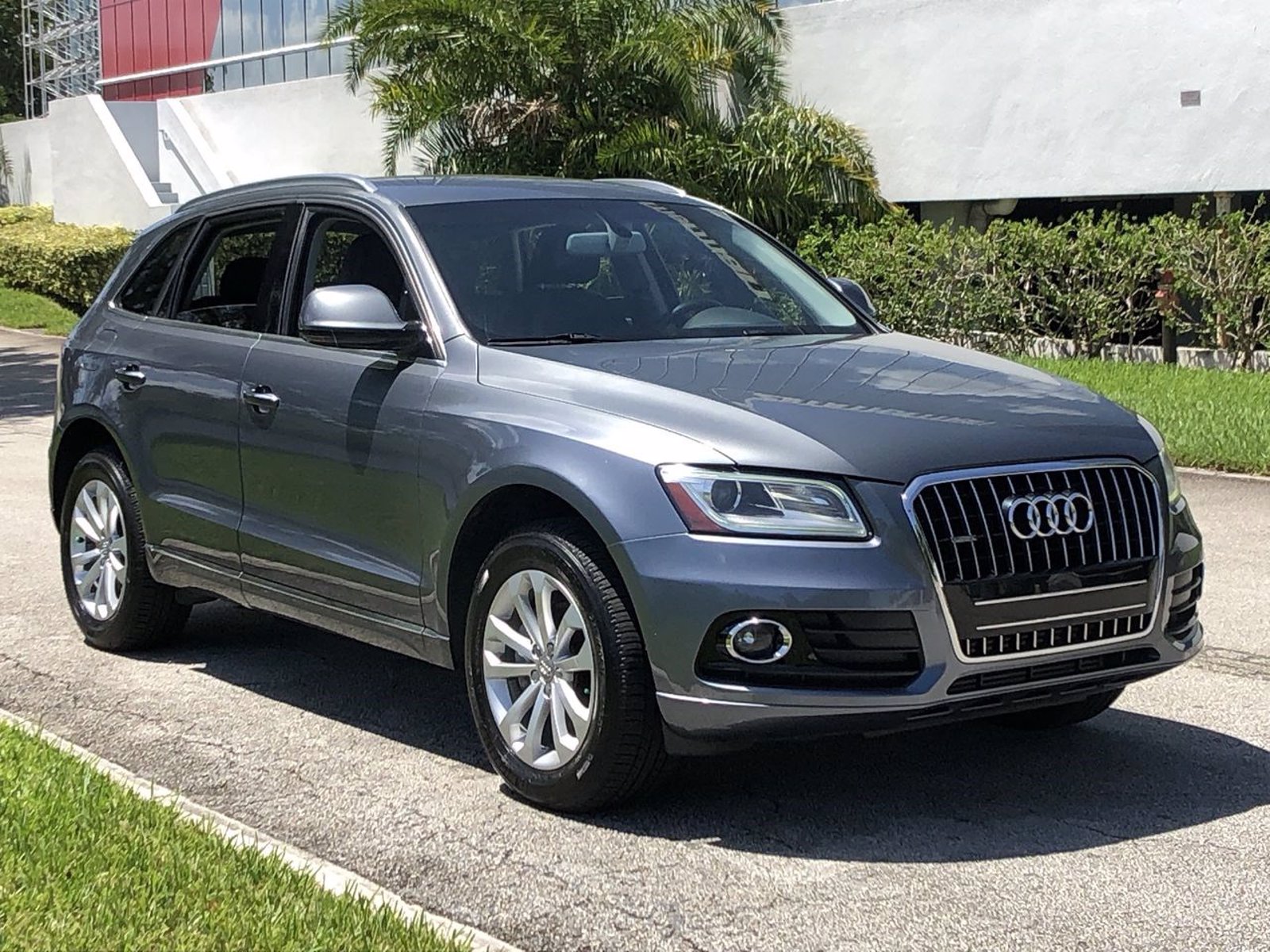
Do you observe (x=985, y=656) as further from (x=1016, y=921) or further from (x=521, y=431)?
(x=521, y=431)

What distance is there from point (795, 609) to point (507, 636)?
0.99 metres

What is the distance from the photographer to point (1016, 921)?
4.56m

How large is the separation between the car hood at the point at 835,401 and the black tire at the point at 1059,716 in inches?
41.2

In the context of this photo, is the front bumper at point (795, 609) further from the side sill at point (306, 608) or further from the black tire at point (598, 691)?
the side sill at point (306, 608)

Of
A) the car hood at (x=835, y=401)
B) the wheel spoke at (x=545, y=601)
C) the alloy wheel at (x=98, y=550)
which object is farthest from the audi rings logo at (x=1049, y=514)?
the alloy wheel at (x=98, y=550)

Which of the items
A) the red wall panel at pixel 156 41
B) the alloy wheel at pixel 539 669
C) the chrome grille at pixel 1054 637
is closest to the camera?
the chrome grille at pixel 1054 637

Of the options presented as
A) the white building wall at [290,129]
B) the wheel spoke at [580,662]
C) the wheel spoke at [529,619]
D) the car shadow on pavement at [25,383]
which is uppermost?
the white building wall at [290,129]

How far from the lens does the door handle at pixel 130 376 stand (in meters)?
7.36

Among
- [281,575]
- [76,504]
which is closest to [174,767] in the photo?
[281,575]

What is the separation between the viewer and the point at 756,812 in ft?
18.0

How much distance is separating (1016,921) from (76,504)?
4.70 metres

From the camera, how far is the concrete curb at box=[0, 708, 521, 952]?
14.5 feet

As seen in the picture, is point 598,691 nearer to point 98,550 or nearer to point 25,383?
point 98,550

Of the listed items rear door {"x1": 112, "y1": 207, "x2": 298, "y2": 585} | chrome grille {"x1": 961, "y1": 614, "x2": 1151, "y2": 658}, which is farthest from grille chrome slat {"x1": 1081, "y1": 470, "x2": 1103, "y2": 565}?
rear door {"x1": 112, "y1": 207, "x2": 298, "y2": 585}
